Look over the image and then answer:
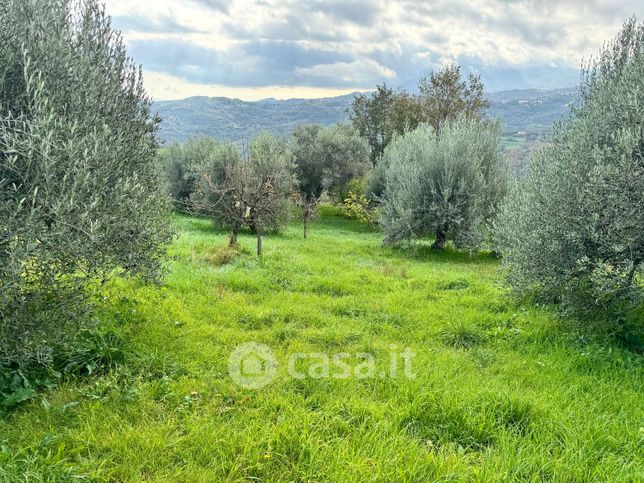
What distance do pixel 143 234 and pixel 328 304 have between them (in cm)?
406

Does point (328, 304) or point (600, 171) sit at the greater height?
point (600, 171)

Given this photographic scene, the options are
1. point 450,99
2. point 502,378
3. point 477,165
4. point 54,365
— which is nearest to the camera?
point 54,365

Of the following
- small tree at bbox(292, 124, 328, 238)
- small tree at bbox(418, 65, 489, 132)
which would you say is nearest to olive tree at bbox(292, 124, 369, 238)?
small tree at bbox(292, 124, 328, 238)

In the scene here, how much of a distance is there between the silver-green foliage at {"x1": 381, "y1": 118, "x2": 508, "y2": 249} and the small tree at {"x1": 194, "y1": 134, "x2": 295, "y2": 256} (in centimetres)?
584

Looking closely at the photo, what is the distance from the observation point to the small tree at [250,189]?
15.3 meters

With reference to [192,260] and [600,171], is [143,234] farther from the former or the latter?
[600,171]

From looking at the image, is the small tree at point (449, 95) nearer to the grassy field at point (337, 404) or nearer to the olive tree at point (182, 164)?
the olive tree at point (182, 164)

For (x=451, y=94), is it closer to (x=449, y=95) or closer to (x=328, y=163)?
(x=449, y=95)

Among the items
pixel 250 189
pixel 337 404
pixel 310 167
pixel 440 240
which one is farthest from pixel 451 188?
pixel 310 167

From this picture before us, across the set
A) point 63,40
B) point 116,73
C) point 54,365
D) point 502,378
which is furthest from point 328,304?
point 63,40

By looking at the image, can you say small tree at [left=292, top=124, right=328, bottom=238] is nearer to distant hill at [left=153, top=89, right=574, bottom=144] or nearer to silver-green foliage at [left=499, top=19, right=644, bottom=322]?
silver-green foliage at [left=499, top=19, right=644, bottom=322]

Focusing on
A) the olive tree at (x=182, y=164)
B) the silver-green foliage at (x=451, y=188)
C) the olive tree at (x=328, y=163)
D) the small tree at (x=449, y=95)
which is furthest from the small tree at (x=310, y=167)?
the silver-green foliage at (x=451, y=188)

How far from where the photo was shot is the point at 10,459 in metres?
3.43

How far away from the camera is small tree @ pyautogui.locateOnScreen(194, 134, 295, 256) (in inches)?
601
